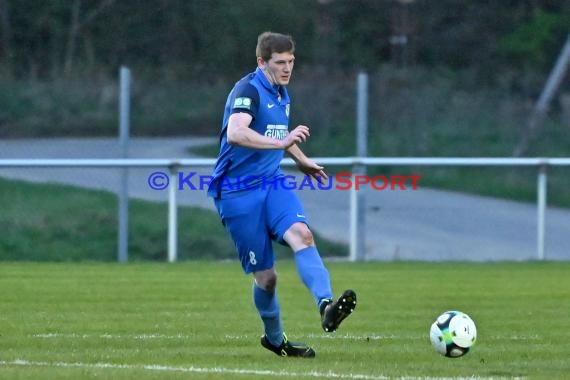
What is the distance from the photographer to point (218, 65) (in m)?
25.7

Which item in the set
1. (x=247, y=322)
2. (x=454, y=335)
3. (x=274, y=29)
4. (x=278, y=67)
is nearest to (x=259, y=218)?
(x=278, y=67)

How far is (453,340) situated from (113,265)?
9.43 m

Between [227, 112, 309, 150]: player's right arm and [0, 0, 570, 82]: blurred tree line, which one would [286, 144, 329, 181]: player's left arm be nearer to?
[227, 112, 309, 150]: player's right arm

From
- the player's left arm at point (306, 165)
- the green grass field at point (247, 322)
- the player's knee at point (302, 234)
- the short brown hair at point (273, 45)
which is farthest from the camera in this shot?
the player's left arm at point (306, 165)

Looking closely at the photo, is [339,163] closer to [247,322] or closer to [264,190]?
[247,322]

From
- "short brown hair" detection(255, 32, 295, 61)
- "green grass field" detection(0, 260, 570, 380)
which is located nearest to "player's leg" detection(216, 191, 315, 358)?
"green grass field" detection(0, 260, 570, 380)

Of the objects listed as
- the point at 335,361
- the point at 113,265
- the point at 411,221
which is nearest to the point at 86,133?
the point at 113,265

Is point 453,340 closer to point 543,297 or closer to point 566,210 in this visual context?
point 543,297

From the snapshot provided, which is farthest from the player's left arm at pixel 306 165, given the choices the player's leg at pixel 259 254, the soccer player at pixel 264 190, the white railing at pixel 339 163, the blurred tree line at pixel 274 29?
the blurred tree line at pixel 274 29

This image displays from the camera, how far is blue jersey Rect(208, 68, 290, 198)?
7.97 metres

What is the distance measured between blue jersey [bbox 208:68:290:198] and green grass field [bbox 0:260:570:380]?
3.29 ft

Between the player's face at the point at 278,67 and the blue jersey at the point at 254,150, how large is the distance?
42 millimetres

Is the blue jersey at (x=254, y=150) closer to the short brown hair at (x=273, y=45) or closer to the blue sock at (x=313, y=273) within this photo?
the short brown hair at (x=273, y=45)

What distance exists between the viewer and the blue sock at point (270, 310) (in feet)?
26.7
